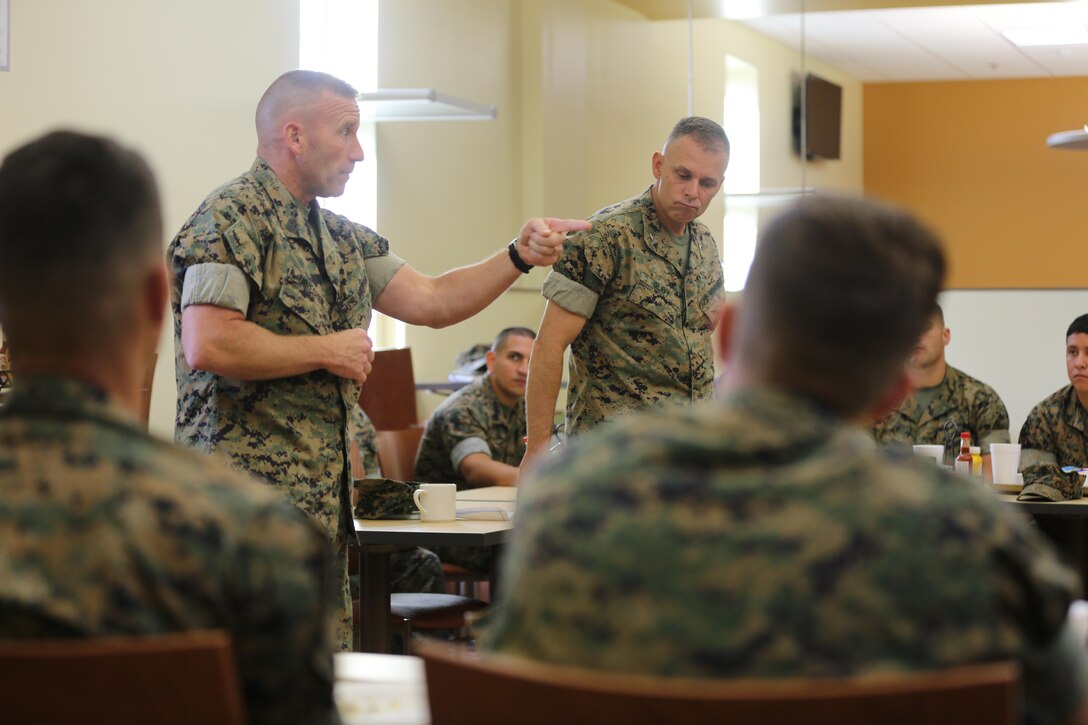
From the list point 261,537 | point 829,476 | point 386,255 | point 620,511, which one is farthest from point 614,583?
point 386,255

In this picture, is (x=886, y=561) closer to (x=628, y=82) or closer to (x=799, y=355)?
(x=799, y=355)

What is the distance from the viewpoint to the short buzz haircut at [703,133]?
353cm

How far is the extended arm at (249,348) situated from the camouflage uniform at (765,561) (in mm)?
1727

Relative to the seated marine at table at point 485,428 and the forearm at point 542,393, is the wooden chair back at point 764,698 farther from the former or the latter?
the seated marine at table at point 485,428

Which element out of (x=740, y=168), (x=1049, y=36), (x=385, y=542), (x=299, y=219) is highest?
(x=1049, y=36)

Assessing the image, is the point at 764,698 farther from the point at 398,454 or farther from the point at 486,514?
the point at 398,454

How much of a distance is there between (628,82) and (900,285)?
24.2 ft

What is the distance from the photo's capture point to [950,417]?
5062 mm

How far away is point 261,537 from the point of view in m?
1.10

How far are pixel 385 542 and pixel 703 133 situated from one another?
Answer: 1.30 metres

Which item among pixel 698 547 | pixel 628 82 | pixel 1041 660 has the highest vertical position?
pixel 628 82

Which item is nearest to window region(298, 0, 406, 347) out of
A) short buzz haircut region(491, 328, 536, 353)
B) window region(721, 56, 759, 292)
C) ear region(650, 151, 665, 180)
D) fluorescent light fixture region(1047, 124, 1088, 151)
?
short buzz haircut region(491, 328, 536, 353)

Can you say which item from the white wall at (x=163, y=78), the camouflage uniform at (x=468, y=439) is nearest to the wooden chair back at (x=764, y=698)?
the white wall at (x=163, y=78)

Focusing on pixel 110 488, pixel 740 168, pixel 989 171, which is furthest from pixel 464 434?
pixel 989 171
